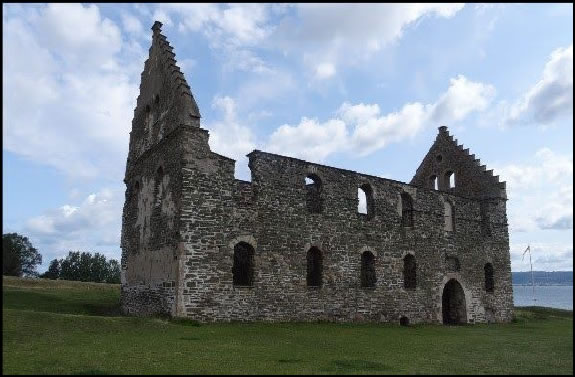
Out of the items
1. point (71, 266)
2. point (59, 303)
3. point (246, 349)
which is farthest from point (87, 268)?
point (246, 349)

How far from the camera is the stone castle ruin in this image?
63.6 feet

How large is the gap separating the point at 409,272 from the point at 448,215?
4.54 meters

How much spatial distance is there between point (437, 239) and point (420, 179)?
894 centimetres

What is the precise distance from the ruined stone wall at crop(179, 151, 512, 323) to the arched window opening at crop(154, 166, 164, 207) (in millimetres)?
2446

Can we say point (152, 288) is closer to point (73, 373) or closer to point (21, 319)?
point (21, 319)

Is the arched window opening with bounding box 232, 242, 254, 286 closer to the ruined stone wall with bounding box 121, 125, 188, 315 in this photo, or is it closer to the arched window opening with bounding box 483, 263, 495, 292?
the ruined stone wall with bounding box 121, 125, 188, 315

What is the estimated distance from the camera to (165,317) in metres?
18.9

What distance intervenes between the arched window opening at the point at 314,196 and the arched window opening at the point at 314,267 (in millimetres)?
1880

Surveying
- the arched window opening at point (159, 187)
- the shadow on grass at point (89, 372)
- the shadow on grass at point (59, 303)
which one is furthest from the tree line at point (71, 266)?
the shadow on grass at point (89, 372)

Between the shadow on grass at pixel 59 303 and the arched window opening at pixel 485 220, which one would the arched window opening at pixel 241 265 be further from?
the arched window opening at pixel 485 220

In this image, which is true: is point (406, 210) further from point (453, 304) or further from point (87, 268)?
point (87, 268)

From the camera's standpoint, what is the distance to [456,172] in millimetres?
33344

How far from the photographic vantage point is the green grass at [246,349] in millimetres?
10531

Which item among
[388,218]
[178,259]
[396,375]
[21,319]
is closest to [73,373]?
[396,375]
